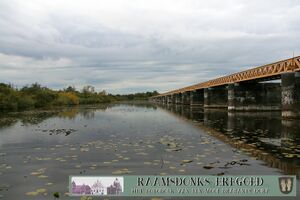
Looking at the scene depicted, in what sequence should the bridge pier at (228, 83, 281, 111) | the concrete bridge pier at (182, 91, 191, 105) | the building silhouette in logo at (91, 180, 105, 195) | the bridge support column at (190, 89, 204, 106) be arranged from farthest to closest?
the concrete bridge pier at (182, 91, 191, 105) → the bridge support column at (190, 89, 204, 106) → the bridge pier at (228, 83, 281, 111) → the building silhouette in logo at (91, 180, 105, 195)

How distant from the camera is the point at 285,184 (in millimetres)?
8188

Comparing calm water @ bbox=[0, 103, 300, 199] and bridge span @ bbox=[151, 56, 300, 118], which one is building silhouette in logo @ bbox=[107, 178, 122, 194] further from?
bridge span @ bbox=[151, 56, 300, 118]

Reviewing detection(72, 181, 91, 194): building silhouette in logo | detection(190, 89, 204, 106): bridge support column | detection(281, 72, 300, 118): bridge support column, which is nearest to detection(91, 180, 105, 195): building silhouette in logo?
detection(72, 181, 91, 194): building silhouette in logo

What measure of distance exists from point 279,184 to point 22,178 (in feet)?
24.4

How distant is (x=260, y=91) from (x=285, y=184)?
41.6m

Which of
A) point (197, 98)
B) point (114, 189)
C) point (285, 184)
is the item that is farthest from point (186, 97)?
point (114, 189)

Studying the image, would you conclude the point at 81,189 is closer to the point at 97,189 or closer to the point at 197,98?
the point at 97,189

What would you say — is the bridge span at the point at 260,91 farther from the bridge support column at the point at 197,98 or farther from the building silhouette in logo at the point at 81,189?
the building silhouette in logo at the point at 81,189

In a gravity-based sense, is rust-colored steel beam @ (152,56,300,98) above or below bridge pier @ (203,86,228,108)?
above

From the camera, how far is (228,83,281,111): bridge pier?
155 ft

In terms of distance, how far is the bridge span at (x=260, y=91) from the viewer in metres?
30.2

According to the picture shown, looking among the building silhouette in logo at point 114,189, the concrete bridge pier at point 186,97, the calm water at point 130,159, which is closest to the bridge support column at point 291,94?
the calm water at point 130,159

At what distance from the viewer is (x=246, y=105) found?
47656mm

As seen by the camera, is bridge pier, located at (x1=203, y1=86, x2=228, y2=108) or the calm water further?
bridge pier, located at (x1=203, y1=86, x2=228, y2=108)
